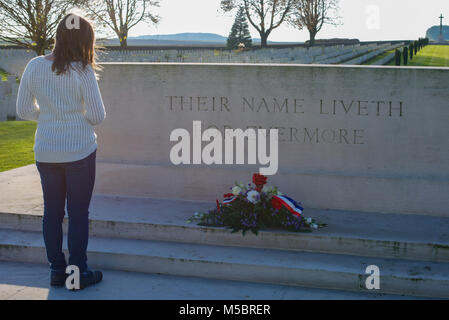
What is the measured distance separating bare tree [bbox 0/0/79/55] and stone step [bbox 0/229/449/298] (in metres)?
17.3

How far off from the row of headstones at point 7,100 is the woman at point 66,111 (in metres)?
12.0

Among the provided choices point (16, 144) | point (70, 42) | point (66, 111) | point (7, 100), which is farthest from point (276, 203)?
point (7, 100)

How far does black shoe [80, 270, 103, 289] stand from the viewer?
393cm

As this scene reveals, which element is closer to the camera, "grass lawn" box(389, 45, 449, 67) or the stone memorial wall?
the stone memorial wall

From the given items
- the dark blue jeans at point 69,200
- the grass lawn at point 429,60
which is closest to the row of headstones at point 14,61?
the grass lawn at point 429,60

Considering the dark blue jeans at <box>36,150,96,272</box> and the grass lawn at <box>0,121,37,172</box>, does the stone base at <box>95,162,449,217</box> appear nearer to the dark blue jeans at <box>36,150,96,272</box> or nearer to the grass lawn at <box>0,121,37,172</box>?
the dark blue jeans at <box>36,150,96,272</box>

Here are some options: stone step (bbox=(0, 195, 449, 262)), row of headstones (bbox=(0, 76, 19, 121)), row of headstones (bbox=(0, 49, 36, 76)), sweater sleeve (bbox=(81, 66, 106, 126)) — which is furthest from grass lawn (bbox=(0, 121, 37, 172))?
row of headstones (bbox=(0, 49, 36, 76))

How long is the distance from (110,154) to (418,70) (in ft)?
10.4

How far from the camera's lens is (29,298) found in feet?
12.5

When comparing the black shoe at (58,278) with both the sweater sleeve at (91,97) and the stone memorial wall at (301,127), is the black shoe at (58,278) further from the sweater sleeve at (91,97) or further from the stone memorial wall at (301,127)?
the stone memorial wall at (301,127)

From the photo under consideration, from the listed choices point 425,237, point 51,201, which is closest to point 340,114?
point 425,237

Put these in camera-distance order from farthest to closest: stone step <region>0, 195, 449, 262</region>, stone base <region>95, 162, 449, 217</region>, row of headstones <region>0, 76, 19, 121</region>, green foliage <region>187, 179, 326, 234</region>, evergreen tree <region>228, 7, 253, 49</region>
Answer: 1. evergreen tree <region>228, 7, 253, 49</region>
2. row of headstones <region>0, 76, 19, 121</region>
3. stone base <region>95, 162, 449, 217</region>
4. green foliage <region>187, 179, 326, 234</region>
5. stone step <region>0, 195, 449, 262</region>

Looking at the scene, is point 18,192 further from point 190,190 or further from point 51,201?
point 51,201
